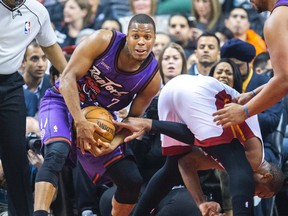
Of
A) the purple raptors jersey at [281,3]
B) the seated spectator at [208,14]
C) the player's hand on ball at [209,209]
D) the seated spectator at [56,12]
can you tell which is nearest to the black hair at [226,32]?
the seated spectator at [208,14]

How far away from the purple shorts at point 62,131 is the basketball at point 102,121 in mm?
200

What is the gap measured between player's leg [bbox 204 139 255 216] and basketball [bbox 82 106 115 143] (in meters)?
0.79

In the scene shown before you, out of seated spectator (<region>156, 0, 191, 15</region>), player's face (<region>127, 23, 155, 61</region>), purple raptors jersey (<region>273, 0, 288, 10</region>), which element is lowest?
seated spectator (<region>156, 0, 191, 15</region>)

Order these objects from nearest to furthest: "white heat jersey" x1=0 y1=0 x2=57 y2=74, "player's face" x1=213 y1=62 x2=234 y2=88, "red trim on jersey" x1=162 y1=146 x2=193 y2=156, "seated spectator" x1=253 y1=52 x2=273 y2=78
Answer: "white heat jersey" x1=0 y1=0 x2=57 y2=74
"red trim on jersey" x1=162 y1=146 x2=193 y2=156
"player's face" x1=213 y1=62 x2=234 y2=88
"seated spectator" x1=253 y1=52 x2=273 y2=78

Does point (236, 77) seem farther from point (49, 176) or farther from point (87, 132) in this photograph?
point (49, 176)

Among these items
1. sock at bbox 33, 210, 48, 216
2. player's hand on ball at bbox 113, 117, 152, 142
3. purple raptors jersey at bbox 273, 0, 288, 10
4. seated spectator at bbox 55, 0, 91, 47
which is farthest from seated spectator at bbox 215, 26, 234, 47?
sock at bbox 33, 210, 48, 216

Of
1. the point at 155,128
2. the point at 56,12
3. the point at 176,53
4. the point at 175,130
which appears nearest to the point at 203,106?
the point at 175,130

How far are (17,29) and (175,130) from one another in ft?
4.69

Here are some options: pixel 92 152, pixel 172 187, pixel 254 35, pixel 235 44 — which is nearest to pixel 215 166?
pixel 172 187

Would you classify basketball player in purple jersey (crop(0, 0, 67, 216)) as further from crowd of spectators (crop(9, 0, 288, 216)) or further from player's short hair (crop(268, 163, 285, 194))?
player's short hair (crop(268, 163, 285, 194))

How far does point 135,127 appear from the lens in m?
6.44

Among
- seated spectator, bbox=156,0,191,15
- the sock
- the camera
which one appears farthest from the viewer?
seated spectator, bbox=156,0,191,15

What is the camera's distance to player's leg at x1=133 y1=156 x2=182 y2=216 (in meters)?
6.86

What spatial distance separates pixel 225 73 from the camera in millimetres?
7906
